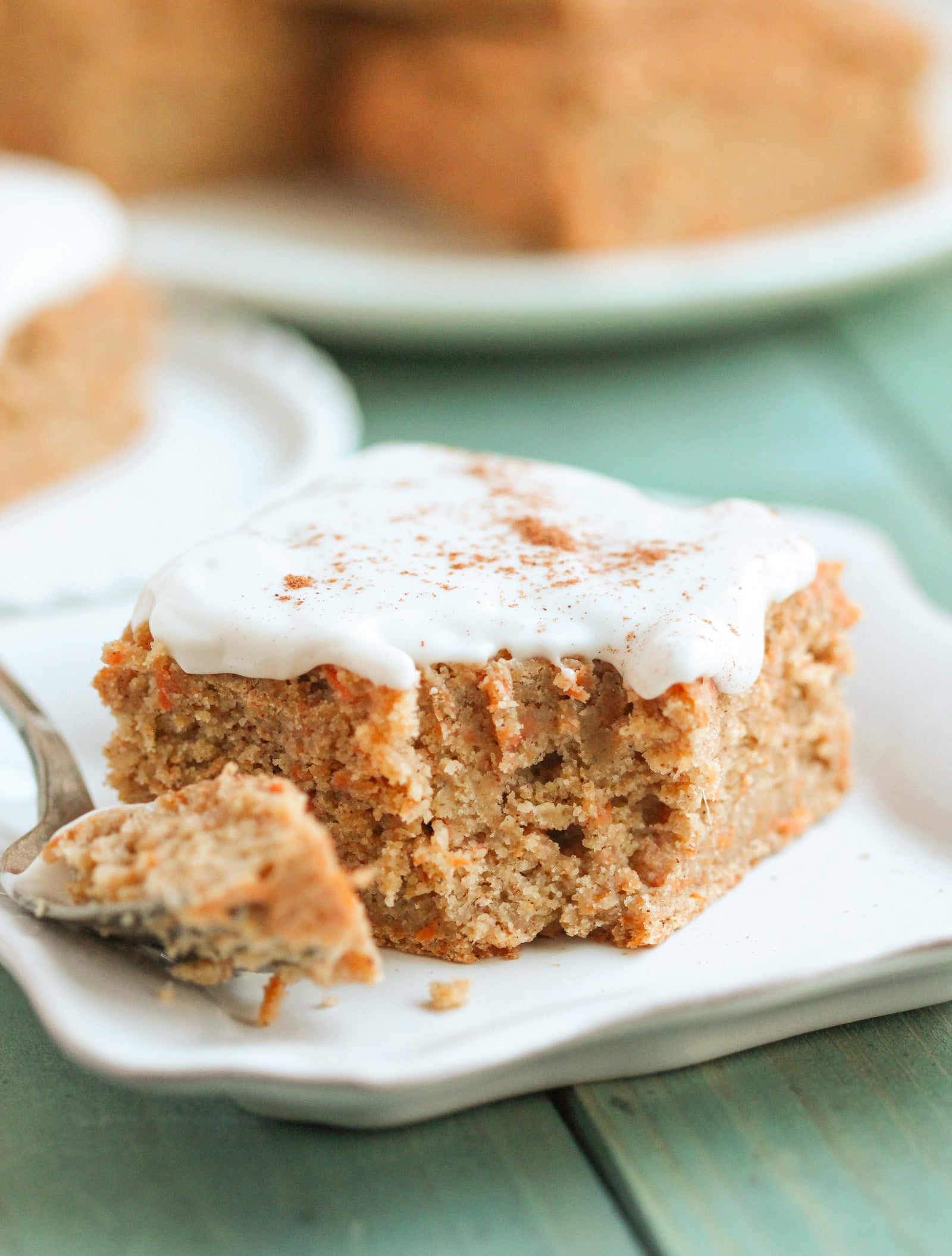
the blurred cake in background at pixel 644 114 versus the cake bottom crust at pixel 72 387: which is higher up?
the blurred cake in background at pixel 644 114

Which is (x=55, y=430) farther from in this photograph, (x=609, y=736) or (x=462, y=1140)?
(x=462, y=1140)

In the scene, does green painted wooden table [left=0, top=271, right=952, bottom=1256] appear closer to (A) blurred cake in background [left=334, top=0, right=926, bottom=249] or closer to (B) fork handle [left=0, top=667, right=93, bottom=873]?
(B) fork handle [left=0, top=667, right=93, bottom=873]

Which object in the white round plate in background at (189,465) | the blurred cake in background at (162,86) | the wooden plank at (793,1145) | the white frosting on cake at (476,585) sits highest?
the white frosting on cake at (476,585)

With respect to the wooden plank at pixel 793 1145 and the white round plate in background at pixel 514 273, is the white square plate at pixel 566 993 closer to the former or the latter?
the wooden plank at pixel 793 1145

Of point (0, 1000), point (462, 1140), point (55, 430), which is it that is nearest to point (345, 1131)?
point (462, 1140)

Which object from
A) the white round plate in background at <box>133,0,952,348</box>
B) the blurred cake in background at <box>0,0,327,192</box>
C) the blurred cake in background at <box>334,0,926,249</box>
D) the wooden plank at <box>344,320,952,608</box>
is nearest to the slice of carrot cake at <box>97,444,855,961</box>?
the wooden plank at <box>344,320,952,608</box>

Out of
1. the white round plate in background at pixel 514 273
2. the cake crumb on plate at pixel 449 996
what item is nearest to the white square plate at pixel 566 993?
the cake crumb on plate at pixel 449 996

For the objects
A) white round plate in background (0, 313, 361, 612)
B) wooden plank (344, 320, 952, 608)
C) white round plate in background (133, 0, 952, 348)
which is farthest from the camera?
white round plate in background (133, 0, 952, 348)
